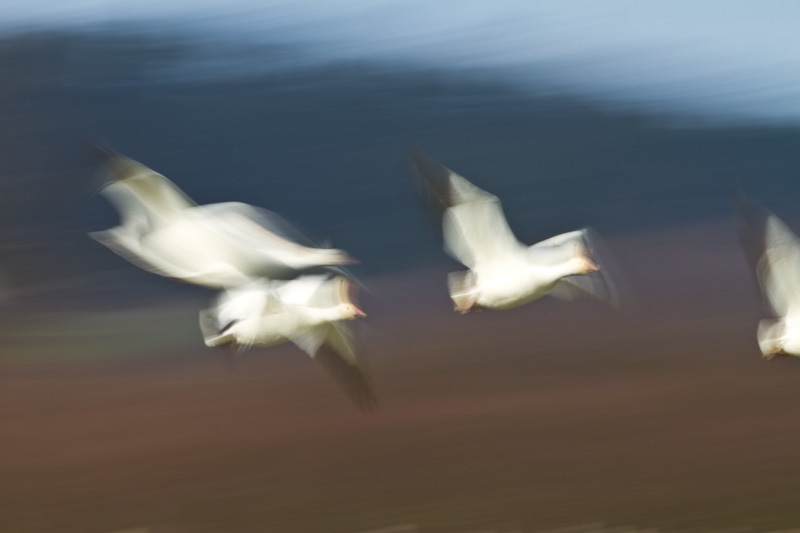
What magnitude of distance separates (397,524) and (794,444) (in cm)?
367

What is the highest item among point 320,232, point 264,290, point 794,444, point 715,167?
point 715,167

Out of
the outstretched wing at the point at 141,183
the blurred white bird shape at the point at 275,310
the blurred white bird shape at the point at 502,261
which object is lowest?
the blurred white bird shape at the point at 275,310

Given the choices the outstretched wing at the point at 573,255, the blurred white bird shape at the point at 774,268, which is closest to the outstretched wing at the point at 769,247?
the blurred white bird shape at the point at 774,268

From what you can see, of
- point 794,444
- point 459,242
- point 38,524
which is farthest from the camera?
point 794,444

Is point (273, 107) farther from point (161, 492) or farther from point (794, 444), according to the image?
point (794, 444)

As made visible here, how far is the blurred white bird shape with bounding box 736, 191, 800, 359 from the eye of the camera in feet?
11.9

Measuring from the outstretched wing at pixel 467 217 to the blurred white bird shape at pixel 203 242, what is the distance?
403 millimetres

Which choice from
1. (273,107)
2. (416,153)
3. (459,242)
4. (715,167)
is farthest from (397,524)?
(715,167)

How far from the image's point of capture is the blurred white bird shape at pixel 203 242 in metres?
3.12

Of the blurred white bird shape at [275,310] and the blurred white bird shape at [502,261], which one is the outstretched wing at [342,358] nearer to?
the blurred white bird shape at [275,310]

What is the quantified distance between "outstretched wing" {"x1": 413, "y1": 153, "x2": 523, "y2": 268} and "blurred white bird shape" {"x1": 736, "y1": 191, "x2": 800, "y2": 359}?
2.93 ft

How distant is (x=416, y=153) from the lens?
10.3 feet

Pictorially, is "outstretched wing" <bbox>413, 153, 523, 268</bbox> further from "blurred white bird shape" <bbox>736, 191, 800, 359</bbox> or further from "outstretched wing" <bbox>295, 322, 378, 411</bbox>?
"blurred white bird shape" <bbox>736, 191, 800, 359</bbox>

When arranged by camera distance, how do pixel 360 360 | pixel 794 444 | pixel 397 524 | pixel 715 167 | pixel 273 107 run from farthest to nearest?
pixel 715 167 → pixel 273 107 → pixel 794 444 → pixel 397 524 → pixel 360 360
